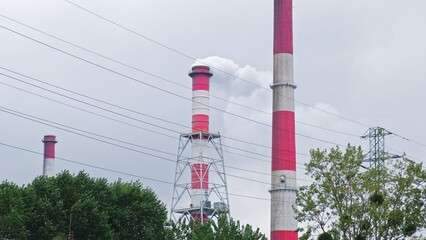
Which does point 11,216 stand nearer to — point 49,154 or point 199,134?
point 199,134

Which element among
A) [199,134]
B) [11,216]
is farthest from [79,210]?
[199,134]

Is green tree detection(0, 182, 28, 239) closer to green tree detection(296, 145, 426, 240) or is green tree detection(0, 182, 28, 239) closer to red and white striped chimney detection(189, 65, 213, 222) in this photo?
green tree detection(296, 145, 426, 240)

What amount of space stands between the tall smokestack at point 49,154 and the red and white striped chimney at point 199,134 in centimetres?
2478

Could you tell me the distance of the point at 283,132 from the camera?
237 ft

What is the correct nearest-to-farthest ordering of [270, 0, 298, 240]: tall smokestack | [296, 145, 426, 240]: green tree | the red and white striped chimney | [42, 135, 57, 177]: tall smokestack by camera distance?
[296, 145, 426, 240]: green tree < [270, 0, 298, 240]: tall smokestack < the red and white striped chimney < [42, 135, 57, 177]: tall smokestack

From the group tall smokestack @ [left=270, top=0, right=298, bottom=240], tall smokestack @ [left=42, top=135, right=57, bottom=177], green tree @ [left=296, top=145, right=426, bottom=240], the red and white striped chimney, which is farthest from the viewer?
tall smokestack @ [left=42, top=135, right=57, bottom=177]

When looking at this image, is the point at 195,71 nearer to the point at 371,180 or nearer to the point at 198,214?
the point at 198,214

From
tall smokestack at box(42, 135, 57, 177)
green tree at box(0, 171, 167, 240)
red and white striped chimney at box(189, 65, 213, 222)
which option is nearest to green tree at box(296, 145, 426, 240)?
green tree at box(0, 171, 167, 240)

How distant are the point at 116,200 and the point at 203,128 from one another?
3707 cm

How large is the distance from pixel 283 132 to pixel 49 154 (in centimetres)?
5393

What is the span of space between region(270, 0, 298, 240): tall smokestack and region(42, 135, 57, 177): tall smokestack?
47.8m

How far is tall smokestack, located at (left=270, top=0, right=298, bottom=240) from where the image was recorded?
238ft

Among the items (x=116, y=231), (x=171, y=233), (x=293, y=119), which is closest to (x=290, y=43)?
(x=293, y=119)

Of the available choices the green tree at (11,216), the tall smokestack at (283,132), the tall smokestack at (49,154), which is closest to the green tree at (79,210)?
the green tree at (11,216)
